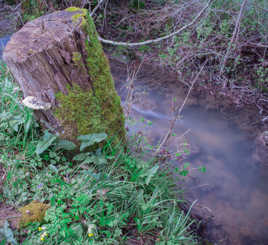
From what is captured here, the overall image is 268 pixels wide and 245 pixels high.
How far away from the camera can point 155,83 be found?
5348mm

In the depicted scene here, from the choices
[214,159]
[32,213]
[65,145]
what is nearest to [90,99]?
[65,145]

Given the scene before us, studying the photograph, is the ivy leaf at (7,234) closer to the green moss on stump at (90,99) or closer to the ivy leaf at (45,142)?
the ivy leaf at (45,142)

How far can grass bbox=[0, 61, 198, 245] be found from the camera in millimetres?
1763

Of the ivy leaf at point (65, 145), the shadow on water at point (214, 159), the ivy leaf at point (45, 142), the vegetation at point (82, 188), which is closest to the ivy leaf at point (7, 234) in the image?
the vegetation at point (82, 188)

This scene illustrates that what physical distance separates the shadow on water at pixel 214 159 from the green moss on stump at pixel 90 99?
1.57 metres

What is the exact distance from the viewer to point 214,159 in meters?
4.04

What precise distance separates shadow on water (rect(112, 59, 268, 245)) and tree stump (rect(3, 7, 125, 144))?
174cm

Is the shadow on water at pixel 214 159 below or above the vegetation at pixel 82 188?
below

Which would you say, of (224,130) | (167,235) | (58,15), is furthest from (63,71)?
(224,130)

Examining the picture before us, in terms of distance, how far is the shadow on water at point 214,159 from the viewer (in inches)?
127

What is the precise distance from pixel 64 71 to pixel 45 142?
0.70m

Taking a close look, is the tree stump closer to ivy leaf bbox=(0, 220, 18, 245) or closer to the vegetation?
the vegetation

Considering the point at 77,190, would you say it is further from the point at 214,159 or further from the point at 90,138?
the point at 214,159

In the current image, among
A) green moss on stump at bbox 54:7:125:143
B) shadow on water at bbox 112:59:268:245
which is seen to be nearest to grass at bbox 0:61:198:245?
green moss on stump at bbox 54:7:125:143
